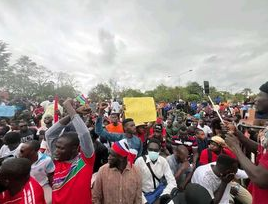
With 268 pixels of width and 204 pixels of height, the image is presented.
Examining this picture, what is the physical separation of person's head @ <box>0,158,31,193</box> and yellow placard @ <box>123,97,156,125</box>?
4.55m

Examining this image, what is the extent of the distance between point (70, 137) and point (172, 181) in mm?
1915

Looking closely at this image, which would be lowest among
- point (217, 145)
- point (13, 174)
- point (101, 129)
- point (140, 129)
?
point (217, 145)

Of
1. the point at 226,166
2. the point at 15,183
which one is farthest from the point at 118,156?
the point at 226,166

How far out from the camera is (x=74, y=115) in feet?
9.97

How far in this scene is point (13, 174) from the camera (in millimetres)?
2387

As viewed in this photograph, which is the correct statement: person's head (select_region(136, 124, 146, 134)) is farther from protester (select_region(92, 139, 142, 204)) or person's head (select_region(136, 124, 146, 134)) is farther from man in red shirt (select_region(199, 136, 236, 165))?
protester (select_region(92, 139, 142, 204))

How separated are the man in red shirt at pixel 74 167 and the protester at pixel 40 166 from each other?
0.31 metres

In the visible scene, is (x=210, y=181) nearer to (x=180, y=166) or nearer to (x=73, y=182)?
(x=180, y=166)

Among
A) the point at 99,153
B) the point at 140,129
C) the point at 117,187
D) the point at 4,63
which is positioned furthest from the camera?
the point at 4,63

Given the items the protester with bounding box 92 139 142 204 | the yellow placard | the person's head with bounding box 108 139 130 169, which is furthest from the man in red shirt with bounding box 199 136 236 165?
the person's head with bounding box 108 139 130 169

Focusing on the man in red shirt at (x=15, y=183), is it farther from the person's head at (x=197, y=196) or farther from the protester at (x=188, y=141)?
the protester at (x=188, y=141)

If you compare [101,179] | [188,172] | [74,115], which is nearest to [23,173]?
[74,115]

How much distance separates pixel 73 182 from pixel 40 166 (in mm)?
717

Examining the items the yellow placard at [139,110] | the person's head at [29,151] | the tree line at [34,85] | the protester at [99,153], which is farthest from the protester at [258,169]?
the tree line at [34,85]
